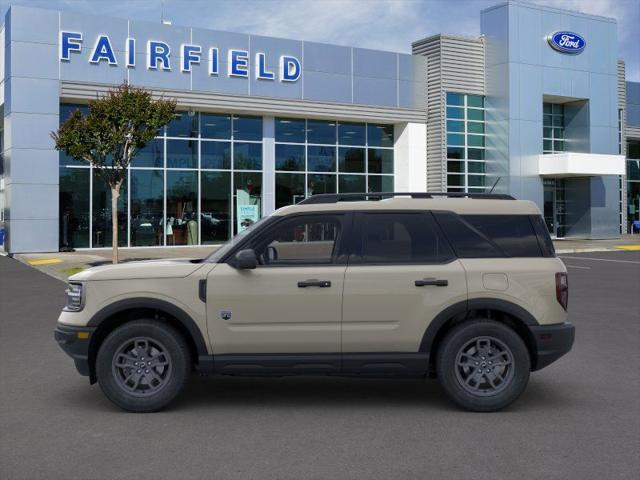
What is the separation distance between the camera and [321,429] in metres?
5.62

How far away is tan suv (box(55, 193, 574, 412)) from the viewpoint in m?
6.00

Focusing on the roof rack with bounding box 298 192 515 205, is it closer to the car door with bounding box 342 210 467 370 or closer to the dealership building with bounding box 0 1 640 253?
the car door with bounding box 342 210 467 370

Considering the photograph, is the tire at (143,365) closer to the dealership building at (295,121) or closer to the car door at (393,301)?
the car door at (393,301)

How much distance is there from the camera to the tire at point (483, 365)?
604 cm

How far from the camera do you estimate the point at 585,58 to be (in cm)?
3512

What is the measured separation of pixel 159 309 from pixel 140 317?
1.04 feet

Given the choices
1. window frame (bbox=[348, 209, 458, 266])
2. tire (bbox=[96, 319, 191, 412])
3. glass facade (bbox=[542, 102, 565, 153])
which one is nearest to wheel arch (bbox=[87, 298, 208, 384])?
tire (bbox=[96, 319, 191, 412])

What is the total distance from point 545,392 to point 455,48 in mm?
28362

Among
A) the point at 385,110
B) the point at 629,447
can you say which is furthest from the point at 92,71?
the point at 629,447

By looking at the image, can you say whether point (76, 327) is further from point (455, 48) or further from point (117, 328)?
point (455, 48)

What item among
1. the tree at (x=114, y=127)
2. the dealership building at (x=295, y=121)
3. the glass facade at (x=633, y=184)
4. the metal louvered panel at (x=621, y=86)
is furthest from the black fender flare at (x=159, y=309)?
the glass facade at (x=633, y=184)

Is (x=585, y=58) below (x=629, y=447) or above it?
above

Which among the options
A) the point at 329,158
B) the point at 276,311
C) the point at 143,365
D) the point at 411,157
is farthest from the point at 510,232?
the point at 411,157

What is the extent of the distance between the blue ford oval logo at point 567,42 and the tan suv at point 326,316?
30306 mm
